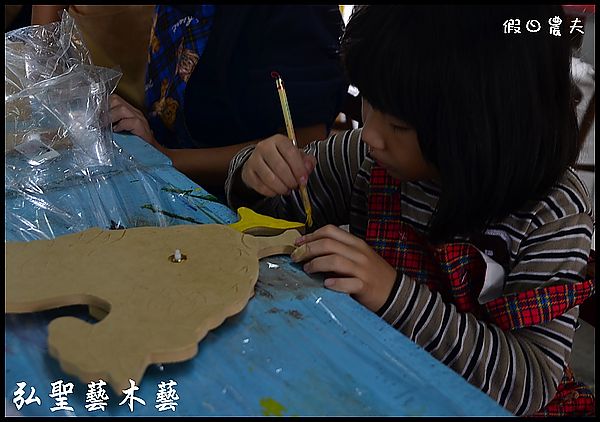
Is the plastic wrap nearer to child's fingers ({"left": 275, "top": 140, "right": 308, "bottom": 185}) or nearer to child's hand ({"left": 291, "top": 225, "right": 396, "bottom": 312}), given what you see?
child's fingers ({"left": 275, "top": 140, "right": 308, "bottom": 185})

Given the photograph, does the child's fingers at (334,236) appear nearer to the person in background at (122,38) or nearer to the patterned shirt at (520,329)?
the patterned shirt at (520,329)

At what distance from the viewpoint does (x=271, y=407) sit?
1.48 ft

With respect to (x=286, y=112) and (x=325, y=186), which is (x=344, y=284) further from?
(x=325, y=186)

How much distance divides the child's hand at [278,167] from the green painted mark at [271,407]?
37 cm

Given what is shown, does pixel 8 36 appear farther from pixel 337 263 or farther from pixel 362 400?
pixel 362 400

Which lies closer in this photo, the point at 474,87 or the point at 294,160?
the point at 474,87

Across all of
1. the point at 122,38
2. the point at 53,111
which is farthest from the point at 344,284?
the point at 122,38

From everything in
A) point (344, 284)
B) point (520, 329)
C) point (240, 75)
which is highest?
point (240, 75)

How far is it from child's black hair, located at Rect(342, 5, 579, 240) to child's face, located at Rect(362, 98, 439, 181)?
1 cm

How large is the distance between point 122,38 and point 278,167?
0.73 meters

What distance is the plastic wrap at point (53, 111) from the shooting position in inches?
33.1

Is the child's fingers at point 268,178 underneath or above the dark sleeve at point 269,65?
underneath

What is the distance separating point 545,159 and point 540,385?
241 mm

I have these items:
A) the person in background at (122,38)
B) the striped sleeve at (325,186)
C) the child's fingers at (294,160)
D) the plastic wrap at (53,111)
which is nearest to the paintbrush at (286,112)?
the child's fingers at (294,160)
